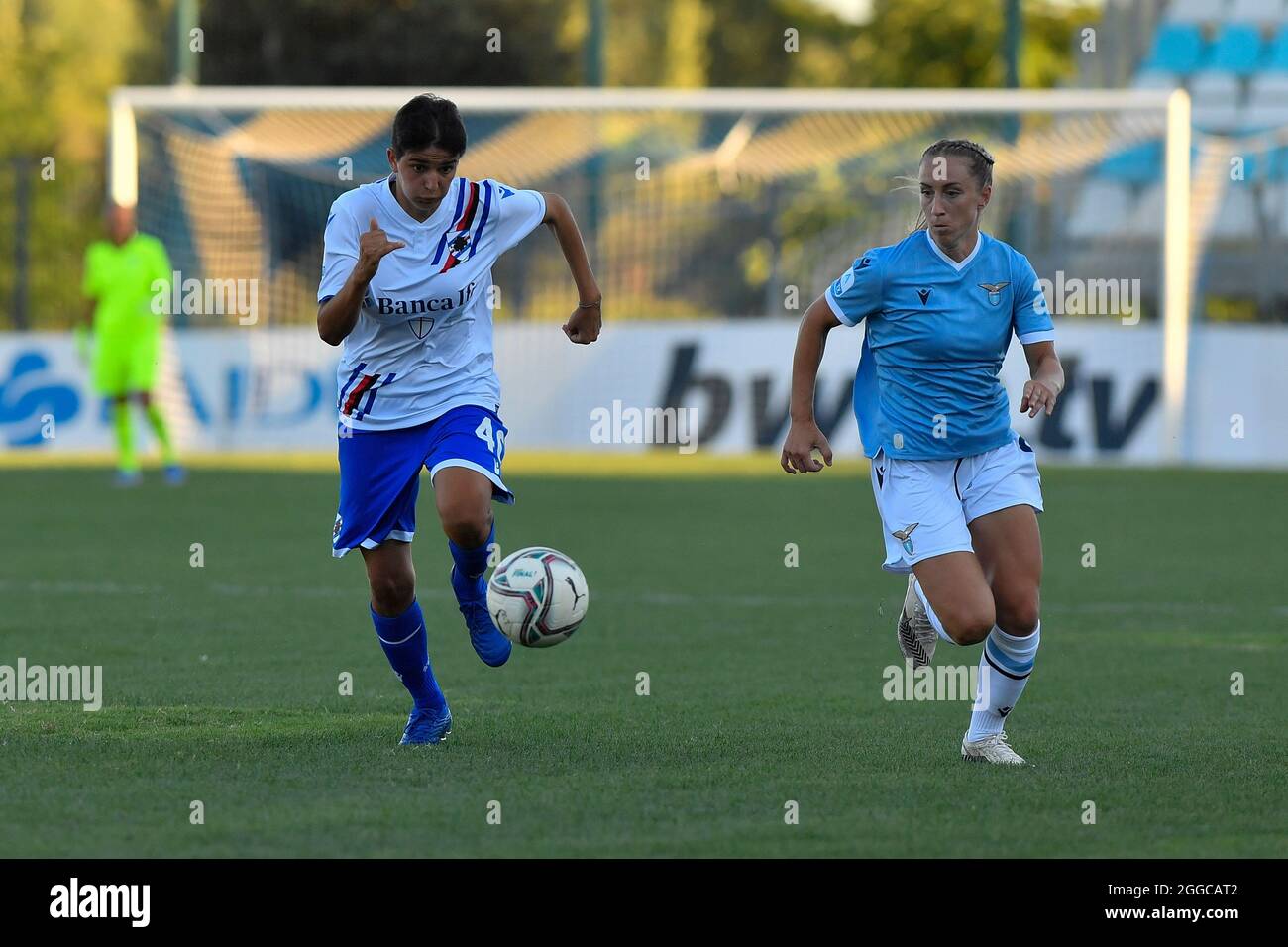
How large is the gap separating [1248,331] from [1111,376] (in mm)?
1366

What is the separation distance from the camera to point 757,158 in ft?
75.6

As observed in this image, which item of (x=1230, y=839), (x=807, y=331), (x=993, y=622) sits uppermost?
(x=807, y=331)

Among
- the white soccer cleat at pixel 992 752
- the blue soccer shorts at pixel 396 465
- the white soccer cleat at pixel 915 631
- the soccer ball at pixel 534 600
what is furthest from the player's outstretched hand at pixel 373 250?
the white soccer cleat at pixel 992 752

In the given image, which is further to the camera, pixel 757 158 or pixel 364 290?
pixel 757 158

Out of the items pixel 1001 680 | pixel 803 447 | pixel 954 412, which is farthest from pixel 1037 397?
pixel 1001 680

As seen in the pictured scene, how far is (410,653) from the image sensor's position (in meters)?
6.43

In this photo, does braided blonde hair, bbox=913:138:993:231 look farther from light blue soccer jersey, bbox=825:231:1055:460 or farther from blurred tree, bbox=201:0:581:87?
blurred tree, bbox=201:0:581:87

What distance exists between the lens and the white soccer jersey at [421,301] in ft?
20.6

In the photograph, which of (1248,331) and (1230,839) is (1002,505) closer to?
(1230,839)

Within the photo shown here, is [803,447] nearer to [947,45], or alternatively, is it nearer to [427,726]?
[427,726]

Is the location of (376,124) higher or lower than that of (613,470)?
higher

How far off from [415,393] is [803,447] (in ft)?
3.99

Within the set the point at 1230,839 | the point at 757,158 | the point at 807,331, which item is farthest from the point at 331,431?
the point at 1230,839

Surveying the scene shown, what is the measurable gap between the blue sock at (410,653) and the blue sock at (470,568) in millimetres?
199
